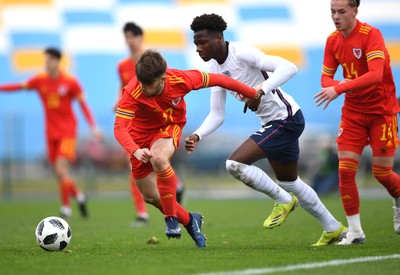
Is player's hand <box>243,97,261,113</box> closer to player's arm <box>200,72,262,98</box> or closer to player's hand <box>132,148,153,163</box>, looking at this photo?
player's arm <box>200,72,262,98</box>

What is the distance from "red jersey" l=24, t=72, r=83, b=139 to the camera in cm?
1421

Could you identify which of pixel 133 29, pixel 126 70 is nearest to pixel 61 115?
pixel 126 70

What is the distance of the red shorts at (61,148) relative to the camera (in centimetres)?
1424

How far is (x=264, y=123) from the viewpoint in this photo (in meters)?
8.20

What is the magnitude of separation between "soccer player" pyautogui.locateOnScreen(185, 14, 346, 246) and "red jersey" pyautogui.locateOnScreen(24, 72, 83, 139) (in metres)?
6.47

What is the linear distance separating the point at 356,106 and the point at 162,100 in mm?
2044

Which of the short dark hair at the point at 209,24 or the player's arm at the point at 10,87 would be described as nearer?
the short dark hair at the point at 209,24

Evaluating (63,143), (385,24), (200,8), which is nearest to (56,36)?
(200,8)

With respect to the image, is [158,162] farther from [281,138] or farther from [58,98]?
[58,98]

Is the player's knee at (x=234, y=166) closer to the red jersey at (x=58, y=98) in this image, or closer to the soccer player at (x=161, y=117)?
the soccer player at (x=161, y=117)

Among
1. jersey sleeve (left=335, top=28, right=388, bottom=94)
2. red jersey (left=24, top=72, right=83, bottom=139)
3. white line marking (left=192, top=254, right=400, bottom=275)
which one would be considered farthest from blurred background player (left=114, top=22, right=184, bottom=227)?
white line marking (left=192, top=254, right=400, bottom=275)

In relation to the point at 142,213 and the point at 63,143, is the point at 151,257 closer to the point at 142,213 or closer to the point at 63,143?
the point at 142,213

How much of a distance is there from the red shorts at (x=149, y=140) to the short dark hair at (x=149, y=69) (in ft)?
2.24

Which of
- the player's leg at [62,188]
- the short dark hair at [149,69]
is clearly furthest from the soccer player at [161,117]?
the player's leg at [62,188]
